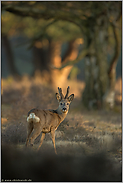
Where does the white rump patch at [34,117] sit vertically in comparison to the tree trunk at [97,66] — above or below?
below

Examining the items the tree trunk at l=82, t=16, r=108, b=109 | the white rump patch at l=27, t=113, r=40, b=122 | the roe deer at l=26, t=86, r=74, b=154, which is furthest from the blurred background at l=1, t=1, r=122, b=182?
the white rump patch at l=27, t=113, r=40, b=122

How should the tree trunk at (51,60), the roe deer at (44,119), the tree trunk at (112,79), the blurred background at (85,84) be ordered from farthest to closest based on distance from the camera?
the tree trunk at (51,60)
the tree trunk at (112,79)
the blurred background at (85,84)
the roe deer at (44,119)

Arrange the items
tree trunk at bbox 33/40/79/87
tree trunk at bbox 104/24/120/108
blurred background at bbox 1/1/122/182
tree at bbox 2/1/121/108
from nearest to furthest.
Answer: blurred background at bbox 1/1/122/182, tree at bbox 2/1/121/108, tree trunk at bbox 104/24/120/108, tree trunk at bbox 33/40/79/87

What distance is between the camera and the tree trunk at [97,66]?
1410cm

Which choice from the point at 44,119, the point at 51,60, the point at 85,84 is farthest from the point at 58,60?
the point at 44,119

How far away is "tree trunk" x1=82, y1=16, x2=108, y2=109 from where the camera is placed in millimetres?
14102

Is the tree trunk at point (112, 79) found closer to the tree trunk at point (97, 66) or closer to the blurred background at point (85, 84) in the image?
the blurred background at point (85, 84)

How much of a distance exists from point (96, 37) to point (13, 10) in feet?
14.7

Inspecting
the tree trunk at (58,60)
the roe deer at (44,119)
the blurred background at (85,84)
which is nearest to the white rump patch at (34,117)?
the roe deer at (44,119)

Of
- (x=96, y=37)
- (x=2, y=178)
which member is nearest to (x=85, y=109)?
(x=96, y=37)

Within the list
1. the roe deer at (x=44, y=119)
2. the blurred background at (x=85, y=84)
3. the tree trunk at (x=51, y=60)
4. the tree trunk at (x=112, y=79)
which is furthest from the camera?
the tree trunk at (x=51, y=60)

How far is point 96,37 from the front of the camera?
14117 mm

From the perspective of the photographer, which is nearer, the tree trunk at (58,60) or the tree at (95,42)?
the tree at (95,42)

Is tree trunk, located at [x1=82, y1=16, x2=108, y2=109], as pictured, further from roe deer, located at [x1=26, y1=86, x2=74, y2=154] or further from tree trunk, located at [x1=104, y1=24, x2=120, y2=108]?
roe deer, located at [x1=26, y1=86, x2=74, y2=154]
